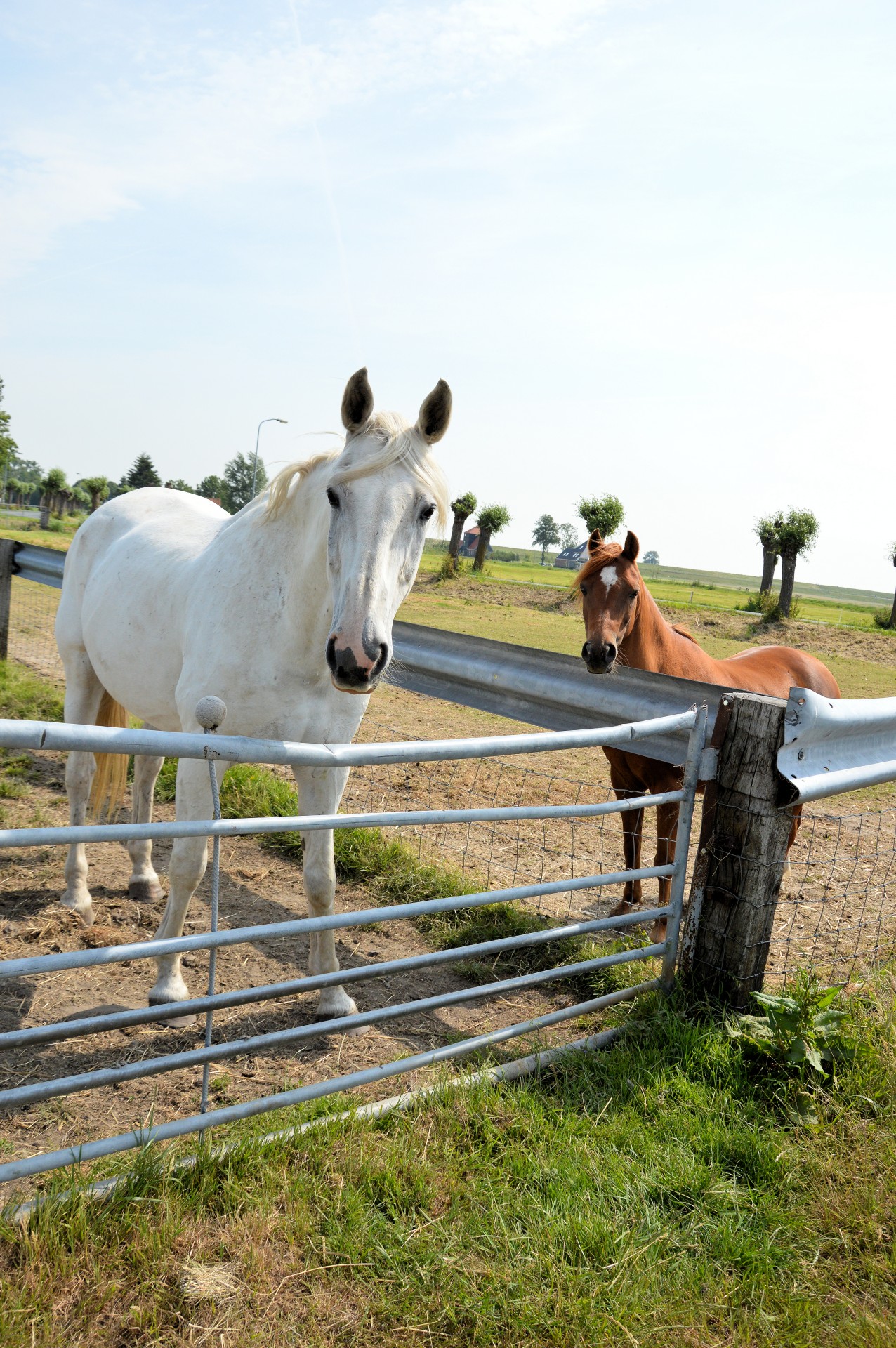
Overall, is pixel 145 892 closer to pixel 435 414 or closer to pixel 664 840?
pixel 664 840

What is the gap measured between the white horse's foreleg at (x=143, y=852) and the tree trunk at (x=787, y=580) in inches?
959

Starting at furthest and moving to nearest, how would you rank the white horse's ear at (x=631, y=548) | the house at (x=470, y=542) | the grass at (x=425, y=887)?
the house at (x=470, y=542)
the white horse's ear at (x=631, y=548)
the grass at (x=425, y=887)

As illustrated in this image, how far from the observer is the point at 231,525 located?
3.21m

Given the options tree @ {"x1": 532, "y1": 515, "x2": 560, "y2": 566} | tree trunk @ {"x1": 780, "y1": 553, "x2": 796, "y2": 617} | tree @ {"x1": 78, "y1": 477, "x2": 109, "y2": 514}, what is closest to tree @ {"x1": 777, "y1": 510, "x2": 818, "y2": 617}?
tree trunk @ {"x1": 780, "y1": 553, "x2": 796, "y2": 617}

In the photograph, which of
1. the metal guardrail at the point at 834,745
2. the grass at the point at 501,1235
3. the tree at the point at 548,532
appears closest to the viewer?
the grass at the point at 501,1235

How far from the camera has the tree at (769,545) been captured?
29.3 m

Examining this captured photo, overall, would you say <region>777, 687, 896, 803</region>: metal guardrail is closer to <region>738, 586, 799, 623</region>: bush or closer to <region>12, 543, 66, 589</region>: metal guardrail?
<region>12, 543, 66, 589</region>: metal guardrail

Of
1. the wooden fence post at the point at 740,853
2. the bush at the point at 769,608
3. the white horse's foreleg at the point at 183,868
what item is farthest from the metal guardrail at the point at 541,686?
the bush at the point at 769,608

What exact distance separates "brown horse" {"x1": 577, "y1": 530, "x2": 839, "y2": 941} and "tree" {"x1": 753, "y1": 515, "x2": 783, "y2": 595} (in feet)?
85.7

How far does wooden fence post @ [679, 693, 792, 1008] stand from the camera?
107 inches

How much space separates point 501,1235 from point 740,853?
141cm

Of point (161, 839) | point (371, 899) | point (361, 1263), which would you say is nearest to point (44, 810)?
point (161, 839)

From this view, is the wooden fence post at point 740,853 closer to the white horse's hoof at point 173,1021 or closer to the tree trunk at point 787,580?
the white horse's hoof at point 173,1021

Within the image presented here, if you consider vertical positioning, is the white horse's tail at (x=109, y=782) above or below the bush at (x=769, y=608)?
below
